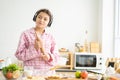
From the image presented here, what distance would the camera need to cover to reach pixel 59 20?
5316 millimetres

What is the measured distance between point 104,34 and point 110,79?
334 centimetres

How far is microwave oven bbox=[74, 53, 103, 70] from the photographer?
494cm

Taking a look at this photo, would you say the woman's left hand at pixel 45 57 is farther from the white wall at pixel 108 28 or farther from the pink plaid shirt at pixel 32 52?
the white wall at pixel 108 28

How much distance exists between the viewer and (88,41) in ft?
17.7

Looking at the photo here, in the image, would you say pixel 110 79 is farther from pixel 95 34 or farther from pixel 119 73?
pixel 95 34

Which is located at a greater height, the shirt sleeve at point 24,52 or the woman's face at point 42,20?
the woman's face at point 42,20

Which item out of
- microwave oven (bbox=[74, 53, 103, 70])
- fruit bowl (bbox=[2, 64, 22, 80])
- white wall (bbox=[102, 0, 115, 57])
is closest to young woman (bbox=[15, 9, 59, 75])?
fruit bowl (bbox=[2, 64, 22, 80])

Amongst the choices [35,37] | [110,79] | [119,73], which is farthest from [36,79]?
[119,73]

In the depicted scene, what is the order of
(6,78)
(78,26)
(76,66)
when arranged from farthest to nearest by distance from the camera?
1. (78,26)
2. (76,66)
3. (6,78)

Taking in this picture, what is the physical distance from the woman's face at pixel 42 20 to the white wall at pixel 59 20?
3.14m

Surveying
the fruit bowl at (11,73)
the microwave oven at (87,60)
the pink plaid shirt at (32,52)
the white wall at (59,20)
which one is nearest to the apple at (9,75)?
the fruit bowl at (11,73)

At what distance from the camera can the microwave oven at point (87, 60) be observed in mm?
4938

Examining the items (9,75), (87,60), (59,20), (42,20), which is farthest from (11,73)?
(59,20)

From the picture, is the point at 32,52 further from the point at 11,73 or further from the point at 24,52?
the point at 11,73
